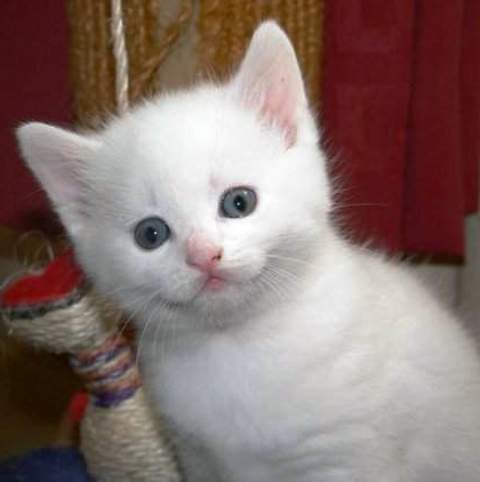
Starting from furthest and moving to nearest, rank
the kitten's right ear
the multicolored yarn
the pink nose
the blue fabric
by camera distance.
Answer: the blue fabric < the multicolored yarn < the kitten's right ear < the pink nose

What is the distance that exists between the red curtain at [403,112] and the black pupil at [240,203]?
387 millimetres

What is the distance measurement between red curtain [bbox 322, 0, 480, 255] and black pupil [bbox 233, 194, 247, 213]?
387 millimetres

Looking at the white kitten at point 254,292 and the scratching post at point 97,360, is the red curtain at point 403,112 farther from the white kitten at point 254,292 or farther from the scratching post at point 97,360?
the scratching post at point 97,360

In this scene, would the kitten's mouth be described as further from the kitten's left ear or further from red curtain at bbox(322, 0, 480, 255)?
red curtain at bbox(322, 0, 480, 255)

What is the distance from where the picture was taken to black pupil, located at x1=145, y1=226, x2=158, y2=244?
1.01 metres

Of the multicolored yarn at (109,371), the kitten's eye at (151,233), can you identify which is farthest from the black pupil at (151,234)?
the multicolored yarn at (109,371)

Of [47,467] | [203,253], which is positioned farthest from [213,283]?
[47,467]

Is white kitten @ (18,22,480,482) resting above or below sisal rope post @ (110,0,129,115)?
below

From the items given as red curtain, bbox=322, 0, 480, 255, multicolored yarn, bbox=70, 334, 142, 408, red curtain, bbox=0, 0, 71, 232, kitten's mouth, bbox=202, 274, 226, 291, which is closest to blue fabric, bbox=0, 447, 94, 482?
multicolored yarn, bbox=70, 334, 142, 408

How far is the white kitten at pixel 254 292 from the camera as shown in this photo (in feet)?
3.28

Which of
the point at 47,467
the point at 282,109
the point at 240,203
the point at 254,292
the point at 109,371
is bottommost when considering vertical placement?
the point at 47,467

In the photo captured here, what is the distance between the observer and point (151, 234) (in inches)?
39.9

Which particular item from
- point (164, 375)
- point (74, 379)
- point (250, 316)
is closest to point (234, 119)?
point (250, 316)

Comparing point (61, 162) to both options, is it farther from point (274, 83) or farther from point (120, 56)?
point (274, 83)
